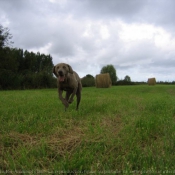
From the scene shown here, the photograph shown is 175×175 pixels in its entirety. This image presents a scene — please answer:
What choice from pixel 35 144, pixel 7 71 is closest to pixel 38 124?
pixel 35 144

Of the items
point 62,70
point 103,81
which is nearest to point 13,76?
point 103,81

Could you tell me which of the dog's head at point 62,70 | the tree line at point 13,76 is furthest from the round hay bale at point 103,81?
the dog's head at point 62,70

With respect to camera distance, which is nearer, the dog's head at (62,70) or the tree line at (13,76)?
the dog's head at (62,70)

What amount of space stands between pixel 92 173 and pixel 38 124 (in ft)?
7.17

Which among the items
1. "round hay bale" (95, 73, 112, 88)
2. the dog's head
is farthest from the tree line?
the dog's head

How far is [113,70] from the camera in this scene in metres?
64.2

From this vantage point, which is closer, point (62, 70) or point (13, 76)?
point (62, 70)

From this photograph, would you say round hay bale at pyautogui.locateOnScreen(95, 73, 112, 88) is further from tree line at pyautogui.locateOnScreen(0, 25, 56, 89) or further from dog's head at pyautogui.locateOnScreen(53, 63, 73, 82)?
dog's head at pyautogui.locateOnScreen(53, 63, 73, 82)

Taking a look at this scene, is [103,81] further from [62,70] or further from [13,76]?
[62,70]

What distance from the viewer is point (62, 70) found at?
5.22 metres

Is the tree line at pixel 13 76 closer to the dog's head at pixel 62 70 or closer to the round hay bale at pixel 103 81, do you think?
the round hay bale at pixel 103 81

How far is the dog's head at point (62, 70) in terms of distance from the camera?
17.0ft

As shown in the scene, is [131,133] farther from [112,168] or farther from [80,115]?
[80,115]

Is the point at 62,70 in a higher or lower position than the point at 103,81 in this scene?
lower
